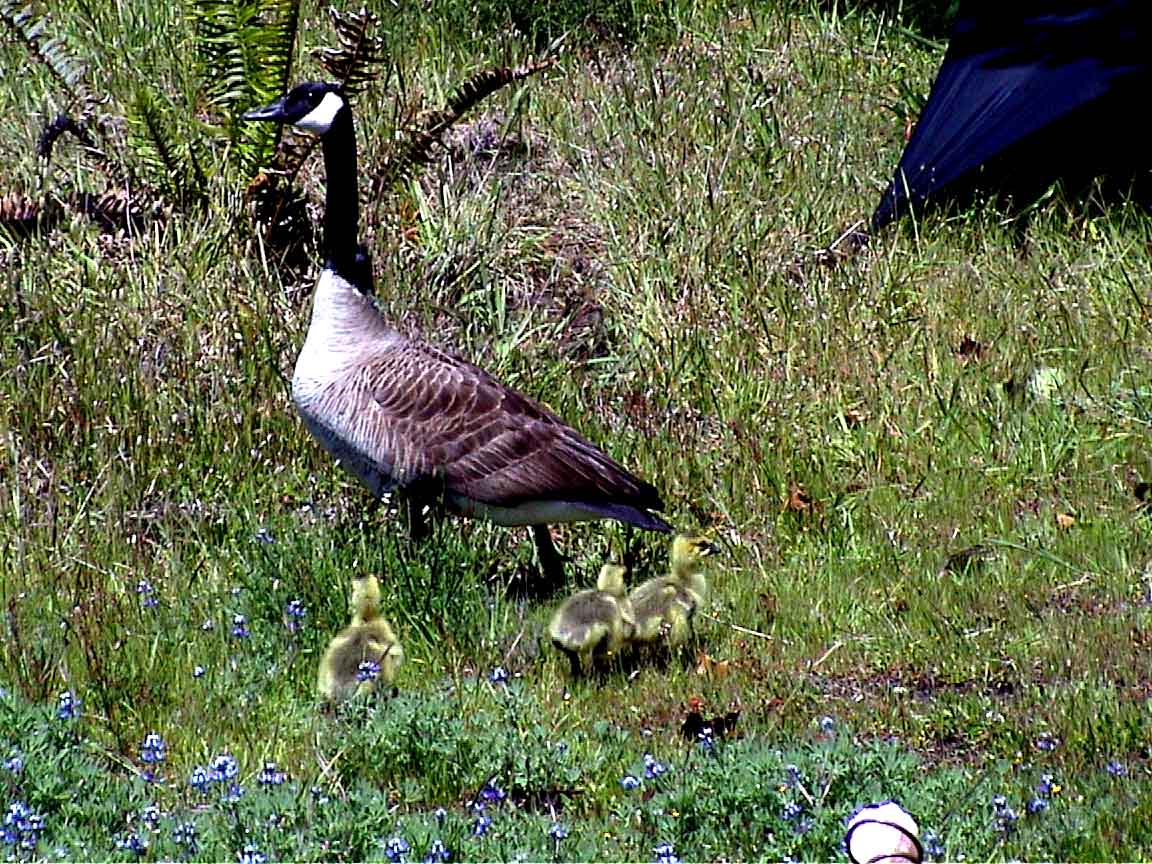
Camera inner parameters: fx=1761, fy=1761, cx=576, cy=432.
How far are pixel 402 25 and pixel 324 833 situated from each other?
8692 millimetres

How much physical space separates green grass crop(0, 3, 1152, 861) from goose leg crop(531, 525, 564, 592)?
0.15m

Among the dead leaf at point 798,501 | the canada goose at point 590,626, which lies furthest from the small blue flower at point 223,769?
the dead leaf at point 798,501

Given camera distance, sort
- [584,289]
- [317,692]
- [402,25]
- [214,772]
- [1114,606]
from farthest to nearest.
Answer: [402,25] < [584,289] < [1114,606] < [317,692] < [214,772]

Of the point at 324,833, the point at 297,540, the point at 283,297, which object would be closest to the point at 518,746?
the point at 324,833

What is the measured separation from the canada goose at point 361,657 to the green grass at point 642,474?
0.13 metres

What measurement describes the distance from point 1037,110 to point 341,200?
4510 millimetres

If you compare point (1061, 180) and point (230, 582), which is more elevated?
point (1061, 180)

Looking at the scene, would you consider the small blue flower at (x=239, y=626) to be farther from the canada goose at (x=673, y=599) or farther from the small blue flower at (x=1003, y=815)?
the small blue flower at (x=1003, y=815)

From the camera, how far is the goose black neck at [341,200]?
722cm

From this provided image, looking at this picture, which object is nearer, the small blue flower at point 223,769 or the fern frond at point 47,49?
the small blue flower at point 223,769

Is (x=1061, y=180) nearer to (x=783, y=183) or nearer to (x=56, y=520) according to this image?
(x=783, y=183)

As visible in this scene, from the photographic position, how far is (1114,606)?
20.7 feet

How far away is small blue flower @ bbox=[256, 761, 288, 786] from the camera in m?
4.79

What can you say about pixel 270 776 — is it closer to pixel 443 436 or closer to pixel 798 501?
pixel 443 436
